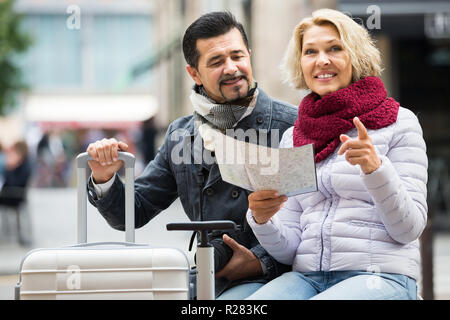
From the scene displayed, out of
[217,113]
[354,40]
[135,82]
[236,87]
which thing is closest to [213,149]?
[217,113]

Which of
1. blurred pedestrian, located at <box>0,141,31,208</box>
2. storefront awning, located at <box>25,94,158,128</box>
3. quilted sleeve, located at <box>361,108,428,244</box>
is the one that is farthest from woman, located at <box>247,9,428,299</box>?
storefront awning, located at <box>25,94,158,128</box>

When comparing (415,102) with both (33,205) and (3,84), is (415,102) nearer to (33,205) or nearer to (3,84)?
(33,205)

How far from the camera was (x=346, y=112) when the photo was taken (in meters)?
2.75

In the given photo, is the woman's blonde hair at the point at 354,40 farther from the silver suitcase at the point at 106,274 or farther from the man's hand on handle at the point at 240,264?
the silver suitcase at the point at 106,274

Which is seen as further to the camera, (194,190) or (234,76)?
(194,190)

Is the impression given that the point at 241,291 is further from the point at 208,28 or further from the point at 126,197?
the point at 208,28

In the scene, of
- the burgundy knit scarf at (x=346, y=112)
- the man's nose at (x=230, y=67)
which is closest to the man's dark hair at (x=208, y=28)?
the man's nose at (x=230, y=67)

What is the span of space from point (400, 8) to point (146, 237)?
14.0ft

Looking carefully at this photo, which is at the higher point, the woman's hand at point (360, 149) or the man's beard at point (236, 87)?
the man's beard at point (236, 87)

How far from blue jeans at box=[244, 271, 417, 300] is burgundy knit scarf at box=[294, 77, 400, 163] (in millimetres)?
411

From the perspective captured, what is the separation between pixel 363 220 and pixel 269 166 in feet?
1.74

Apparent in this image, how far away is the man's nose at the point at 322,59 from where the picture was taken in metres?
2.84

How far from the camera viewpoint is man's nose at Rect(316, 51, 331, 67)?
9.32 ft
